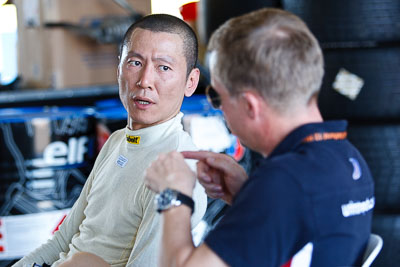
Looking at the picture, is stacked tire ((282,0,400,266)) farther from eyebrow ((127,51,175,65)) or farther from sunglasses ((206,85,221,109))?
sunglasses ((206,85,221,109))

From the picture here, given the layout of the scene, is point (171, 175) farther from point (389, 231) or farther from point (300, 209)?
point (389, 231)

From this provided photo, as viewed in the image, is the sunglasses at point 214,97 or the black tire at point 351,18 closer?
the sunglasses at point 214,97

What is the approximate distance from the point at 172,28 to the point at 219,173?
420 mm

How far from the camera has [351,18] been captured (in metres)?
2.27

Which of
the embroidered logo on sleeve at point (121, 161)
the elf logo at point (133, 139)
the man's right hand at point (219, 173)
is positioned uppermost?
the man's right hand at point (219, 173)

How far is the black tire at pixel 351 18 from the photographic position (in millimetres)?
2246

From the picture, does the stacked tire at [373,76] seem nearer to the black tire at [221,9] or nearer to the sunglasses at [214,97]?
the black tire at [221,9]

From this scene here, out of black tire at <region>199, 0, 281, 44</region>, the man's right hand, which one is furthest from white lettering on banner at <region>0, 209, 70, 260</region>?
the man's right hand

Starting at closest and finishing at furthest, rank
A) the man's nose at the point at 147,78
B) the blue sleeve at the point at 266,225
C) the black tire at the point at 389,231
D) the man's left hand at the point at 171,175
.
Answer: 1. the blue sleeve at the point at 266,225
2. the man's left hand at the point at 171,175
3. the man's nose at the point at 147,78
4. the black tire at the point at 389,231

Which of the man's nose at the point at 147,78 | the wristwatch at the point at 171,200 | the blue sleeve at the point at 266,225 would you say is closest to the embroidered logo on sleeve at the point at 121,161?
the man's nose at the point at 147,78

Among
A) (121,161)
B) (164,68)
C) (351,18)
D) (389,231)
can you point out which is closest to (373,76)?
(351,18)

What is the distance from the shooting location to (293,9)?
7.47 feet

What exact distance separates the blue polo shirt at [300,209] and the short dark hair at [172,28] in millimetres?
509

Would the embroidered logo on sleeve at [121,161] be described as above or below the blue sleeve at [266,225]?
below
